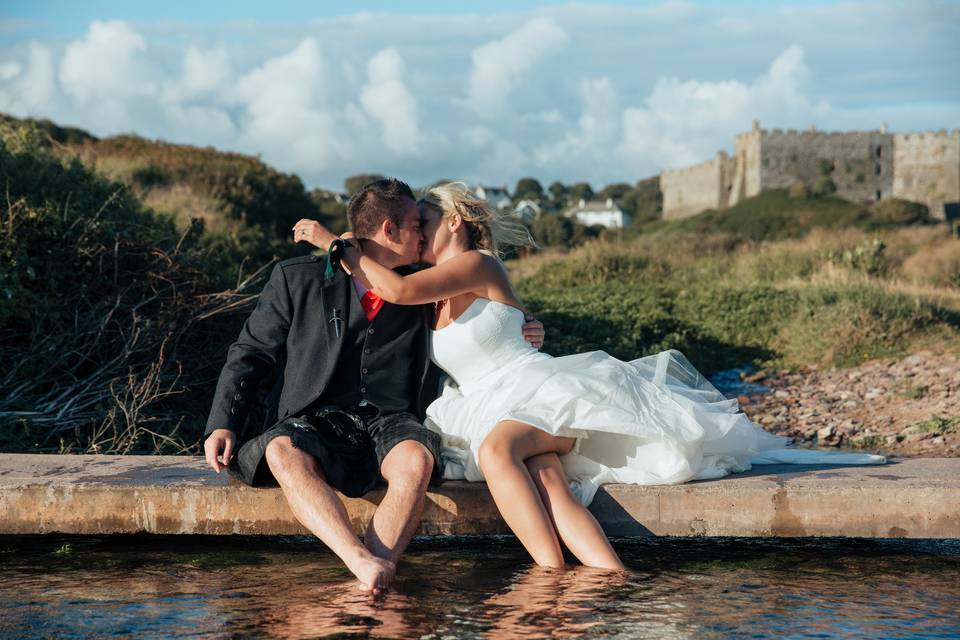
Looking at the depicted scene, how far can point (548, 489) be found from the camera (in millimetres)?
4195

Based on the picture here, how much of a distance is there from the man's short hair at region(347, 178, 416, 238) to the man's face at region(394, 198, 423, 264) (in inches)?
1.1

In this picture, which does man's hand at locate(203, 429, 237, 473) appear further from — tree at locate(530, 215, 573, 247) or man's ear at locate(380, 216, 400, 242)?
→ tree at locate(530, 215, 573, 247)

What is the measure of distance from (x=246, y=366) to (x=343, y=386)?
1.44 ft

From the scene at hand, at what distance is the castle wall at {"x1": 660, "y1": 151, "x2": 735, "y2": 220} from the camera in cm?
6525

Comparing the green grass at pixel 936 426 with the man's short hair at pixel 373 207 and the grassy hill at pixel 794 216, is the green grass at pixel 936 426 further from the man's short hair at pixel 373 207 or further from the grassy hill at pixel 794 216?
the grassy hill at pixel 794 216

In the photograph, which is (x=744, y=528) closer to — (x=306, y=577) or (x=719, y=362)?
(x=306, y=577)

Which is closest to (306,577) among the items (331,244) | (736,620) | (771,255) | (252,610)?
(252,610)

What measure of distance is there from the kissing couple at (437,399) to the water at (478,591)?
267 millimetres

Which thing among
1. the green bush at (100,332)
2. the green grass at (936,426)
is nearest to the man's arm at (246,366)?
the green bush at (100,332)

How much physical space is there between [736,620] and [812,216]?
1840 inches

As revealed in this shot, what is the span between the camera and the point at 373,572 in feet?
12.2

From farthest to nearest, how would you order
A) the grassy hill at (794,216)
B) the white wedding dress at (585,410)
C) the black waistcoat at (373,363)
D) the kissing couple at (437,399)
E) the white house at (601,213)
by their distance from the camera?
the white house at (601,213) → the grassy hill at (794,216) → the black waistcoat at (373,363) → the white wedding dress at (585,410) → the kissing couple at (437,399)

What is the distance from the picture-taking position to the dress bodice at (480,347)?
472 cm

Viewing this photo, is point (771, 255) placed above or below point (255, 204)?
below
